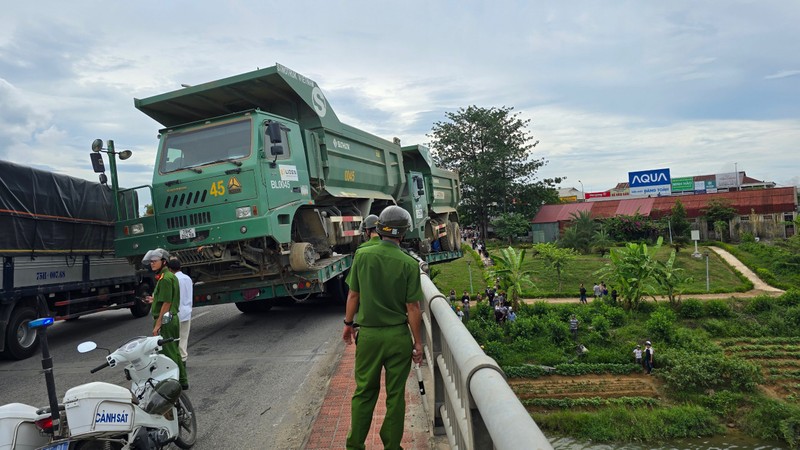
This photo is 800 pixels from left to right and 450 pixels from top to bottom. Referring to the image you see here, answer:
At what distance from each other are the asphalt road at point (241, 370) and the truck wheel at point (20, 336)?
0.56ft

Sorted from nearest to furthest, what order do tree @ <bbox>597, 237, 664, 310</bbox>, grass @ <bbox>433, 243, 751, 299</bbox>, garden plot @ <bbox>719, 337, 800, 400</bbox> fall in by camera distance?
garden plot @ <bbox>719, 337, 800, 400</bbox> → tree @ <bbox>597, 237, 664, 310</bbox> → grass @ <bbox>433, 243, 751, 299</bbox>

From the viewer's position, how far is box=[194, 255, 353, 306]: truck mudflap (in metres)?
8.30

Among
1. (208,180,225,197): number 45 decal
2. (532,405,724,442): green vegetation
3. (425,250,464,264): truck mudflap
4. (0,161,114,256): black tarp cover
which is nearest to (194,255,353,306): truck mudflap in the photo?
(208,180,225,197): number 45 decal

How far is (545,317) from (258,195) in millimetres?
17637

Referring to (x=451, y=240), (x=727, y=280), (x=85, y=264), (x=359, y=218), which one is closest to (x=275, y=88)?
(x=359, y=218)

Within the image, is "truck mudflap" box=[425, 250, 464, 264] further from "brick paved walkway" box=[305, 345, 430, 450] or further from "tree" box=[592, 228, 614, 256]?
"tree" box=[592, 228, 614, 256]

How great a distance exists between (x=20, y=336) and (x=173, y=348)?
15.9ft

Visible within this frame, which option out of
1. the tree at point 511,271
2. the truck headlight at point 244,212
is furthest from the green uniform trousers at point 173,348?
the tree at point 511,271

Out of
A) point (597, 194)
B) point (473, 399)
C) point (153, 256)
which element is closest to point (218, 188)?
point (153, 256)

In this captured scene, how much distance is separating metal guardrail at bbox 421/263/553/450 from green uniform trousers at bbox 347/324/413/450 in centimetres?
29

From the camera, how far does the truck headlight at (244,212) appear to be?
752 centimetres

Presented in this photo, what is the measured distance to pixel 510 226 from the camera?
4356 cm

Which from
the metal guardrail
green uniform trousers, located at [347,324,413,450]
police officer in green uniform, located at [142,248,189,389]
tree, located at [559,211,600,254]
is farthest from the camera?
tree, located at [559,211,600,254]

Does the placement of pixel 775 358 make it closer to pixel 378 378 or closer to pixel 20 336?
pixel 378 378
